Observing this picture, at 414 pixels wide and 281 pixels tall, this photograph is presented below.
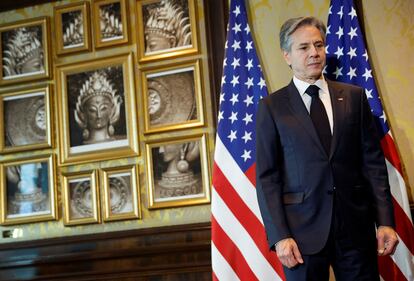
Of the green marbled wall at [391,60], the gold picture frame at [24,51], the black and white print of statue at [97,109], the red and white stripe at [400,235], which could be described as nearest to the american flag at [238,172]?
the green marbled wall at [391,60]

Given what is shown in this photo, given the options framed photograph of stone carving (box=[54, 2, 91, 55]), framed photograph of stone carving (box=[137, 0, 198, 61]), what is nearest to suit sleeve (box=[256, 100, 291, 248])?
framed photograph of stone carving (box=[137, 0, 198, 61])

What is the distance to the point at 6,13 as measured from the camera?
4.28m

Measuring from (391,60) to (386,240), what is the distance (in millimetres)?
1372

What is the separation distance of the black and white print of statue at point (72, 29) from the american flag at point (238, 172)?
1029 millimetres

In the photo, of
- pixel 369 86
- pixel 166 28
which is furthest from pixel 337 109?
pixel 166 28

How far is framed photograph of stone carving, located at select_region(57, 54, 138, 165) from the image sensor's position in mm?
3934

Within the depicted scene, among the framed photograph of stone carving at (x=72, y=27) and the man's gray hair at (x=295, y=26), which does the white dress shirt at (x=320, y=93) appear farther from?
the framed photograph of stone carving at (x=72, y=27)

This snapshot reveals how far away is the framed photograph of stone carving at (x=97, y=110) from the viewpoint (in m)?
3.93

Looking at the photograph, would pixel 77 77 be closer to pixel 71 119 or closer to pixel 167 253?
pixel 71 119

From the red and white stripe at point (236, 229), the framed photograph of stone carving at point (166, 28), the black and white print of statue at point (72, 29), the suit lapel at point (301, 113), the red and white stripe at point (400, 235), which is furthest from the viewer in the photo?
the black and white print of statue at point (72, 29)

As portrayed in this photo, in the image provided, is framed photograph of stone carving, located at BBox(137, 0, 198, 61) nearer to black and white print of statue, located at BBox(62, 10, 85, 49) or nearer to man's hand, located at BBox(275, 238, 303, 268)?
black and white print of statue, located at BBox(62, 10, 85, 49)

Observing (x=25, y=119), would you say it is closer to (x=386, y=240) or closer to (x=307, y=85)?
(x=307, y=85)

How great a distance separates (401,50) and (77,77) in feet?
6.59

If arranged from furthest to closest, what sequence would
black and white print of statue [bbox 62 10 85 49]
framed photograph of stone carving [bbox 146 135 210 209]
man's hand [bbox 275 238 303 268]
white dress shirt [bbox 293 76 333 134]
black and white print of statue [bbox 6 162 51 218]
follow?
black and white print of statue [bbox 62 10 85 49] < black and white print of statue [bbox 6 162 51 218] < framed photograph of stone carving [bbox 146 135 210 209] < white dress shirt [bbox 293 76 333 134] < man's hand [bbox 275 238 303 268]
